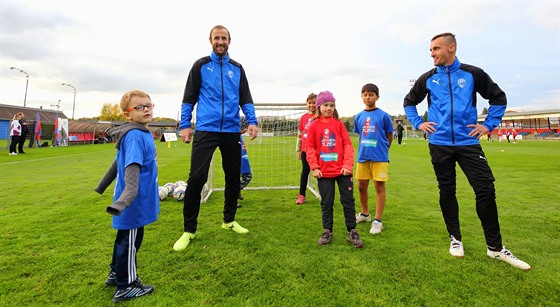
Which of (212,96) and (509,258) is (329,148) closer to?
(212,96)

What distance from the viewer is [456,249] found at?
3.04 m

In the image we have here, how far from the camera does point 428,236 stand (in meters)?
3.60

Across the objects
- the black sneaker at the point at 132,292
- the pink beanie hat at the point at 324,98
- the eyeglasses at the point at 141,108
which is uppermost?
the pink beanie hat at the point at 324,98

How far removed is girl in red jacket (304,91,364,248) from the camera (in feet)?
11.2

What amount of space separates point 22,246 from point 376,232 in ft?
13.4

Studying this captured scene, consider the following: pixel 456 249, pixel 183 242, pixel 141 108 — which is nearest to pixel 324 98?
pixel 141 108

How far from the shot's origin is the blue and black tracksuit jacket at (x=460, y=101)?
302cm

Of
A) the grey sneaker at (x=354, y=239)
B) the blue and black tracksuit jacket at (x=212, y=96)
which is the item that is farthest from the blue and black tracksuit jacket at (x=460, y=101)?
the blue and black tracksuit jacket at (x=212, y=96)

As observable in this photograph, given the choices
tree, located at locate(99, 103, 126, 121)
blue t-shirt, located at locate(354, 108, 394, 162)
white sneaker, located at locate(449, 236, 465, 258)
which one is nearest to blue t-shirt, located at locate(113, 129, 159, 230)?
blue t-shirt, located at locate(354, 108, 394, 162)

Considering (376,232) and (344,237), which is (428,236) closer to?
(376,232)

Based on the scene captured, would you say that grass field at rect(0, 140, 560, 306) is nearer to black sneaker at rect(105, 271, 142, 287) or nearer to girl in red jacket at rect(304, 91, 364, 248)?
black sneaker at rect(105, 271, 142, 287)

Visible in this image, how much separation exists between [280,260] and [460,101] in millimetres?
2480

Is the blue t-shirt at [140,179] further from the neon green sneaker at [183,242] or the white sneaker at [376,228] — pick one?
the white sneaker at [376,228]

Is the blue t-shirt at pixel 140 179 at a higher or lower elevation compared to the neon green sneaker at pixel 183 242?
higher
